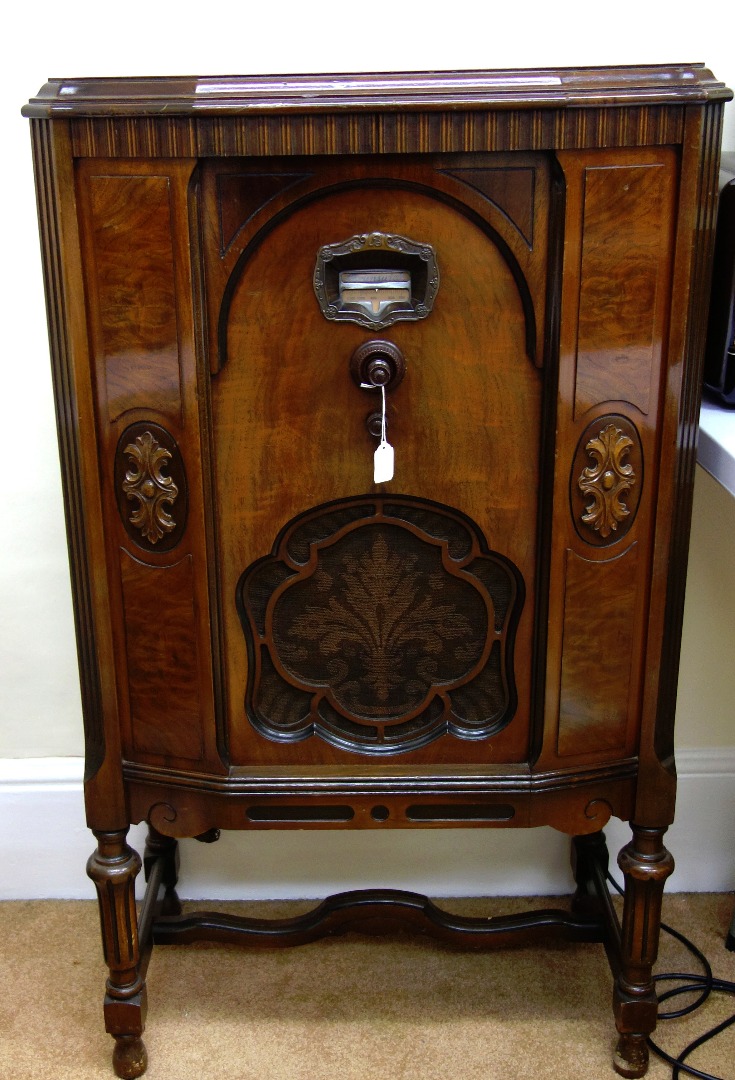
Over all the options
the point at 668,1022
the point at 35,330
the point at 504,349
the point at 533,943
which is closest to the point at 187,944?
the point at 533,943

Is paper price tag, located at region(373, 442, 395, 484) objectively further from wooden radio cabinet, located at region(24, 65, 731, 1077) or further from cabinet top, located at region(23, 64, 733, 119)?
cabinet top, located at region(23, 64, 733, 119)

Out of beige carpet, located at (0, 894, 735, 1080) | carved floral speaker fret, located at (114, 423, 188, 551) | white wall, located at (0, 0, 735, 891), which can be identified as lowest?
beige carpet, located at (0, 894, 735, 1080)

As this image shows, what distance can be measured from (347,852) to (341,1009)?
0.24 metres

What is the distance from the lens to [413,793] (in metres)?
1.25

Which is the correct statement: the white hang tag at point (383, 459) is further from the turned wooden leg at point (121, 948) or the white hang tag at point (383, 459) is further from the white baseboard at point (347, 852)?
the white baseboard at point (347, 852)

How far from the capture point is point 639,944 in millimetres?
1333

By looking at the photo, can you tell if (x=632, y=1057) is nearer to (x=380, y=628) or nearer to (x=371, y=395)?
(x=380, y=628)

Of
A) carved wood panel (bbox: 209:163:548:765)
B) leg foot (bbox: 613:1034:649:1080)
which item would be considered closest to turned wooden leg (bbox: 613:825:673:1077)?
leg foot (bbox: 613:1034:649:1080)

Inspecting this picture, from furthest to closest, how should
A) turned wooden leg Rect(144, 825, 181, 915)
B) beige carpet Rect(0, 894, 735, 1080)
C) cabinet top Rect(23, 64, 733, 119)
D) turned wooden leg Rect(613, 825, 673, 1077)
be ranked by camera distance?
1. turned wooden leg Rect(144, 825, 181, 915)
2. beige carpet Rect(0, 894, 735, 1080)
3. turned wooden leg Rect(613, 825, 673, 1077)
4. cabinet top Rect(23, 64, 733, 119)

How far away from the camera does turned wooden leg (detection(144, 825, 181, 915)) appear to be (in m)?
1.62

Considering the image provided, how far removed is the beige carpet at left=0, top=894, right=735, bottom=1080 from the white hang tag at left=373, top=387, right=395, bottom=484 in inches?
29.4

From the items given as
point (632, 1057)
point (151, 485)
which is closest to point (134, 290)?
point (151, 485)

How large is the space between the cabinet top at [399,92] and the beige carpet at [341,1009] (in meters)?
1.08

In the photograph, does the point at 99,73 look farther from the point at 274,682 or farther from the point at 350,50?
the point at 274,682
